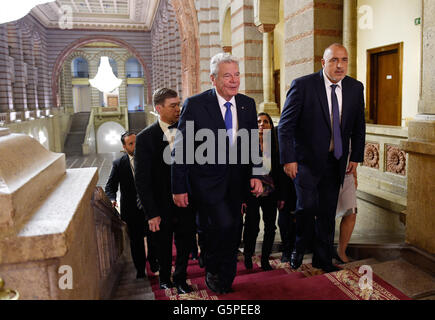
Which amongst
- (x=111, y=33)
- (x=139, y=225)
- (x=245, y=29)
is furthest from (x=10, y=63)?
(x=139, y=225)

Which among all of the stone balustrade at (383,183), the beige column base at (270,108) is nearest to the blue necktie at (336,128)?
the stone balustrade at (383,183)

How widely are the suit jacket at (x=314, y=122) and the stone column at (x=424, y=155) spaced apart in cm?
39

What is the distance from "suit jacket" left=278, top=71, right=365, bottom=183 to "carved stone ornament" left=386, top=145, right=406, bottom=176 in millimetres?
1666

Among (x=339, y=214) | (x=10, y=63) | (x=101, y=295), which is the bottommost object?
Answer: (x=101, y=295)

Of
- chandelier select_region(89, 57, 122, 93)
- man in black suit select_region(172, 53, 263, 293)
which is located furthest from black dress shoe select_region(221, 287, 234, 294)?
chandelier select_region(89, 57, 122, 93)

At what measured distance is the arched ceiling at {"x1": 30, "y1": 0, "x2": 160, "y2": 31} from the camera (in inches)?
856

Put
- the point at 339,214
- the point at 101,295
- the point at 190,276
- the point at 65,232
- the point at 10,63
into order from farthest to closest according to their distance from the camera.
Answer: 1. the point at 10,63
2. the point at 190,276
3. the point at 339,214
4. the point at 101,295
5. the point at 65,232

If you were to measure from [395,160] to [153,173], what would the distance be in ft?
9.40

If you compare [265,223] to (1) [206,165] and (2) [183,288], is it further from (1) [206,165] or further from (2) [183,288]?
(1) [206,165]

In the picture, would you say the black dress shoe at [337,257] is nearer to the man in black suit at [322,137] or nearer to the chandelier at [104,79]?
the man in black suit at [322,137]

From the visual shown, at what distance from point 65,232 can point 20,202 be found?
246 mm
